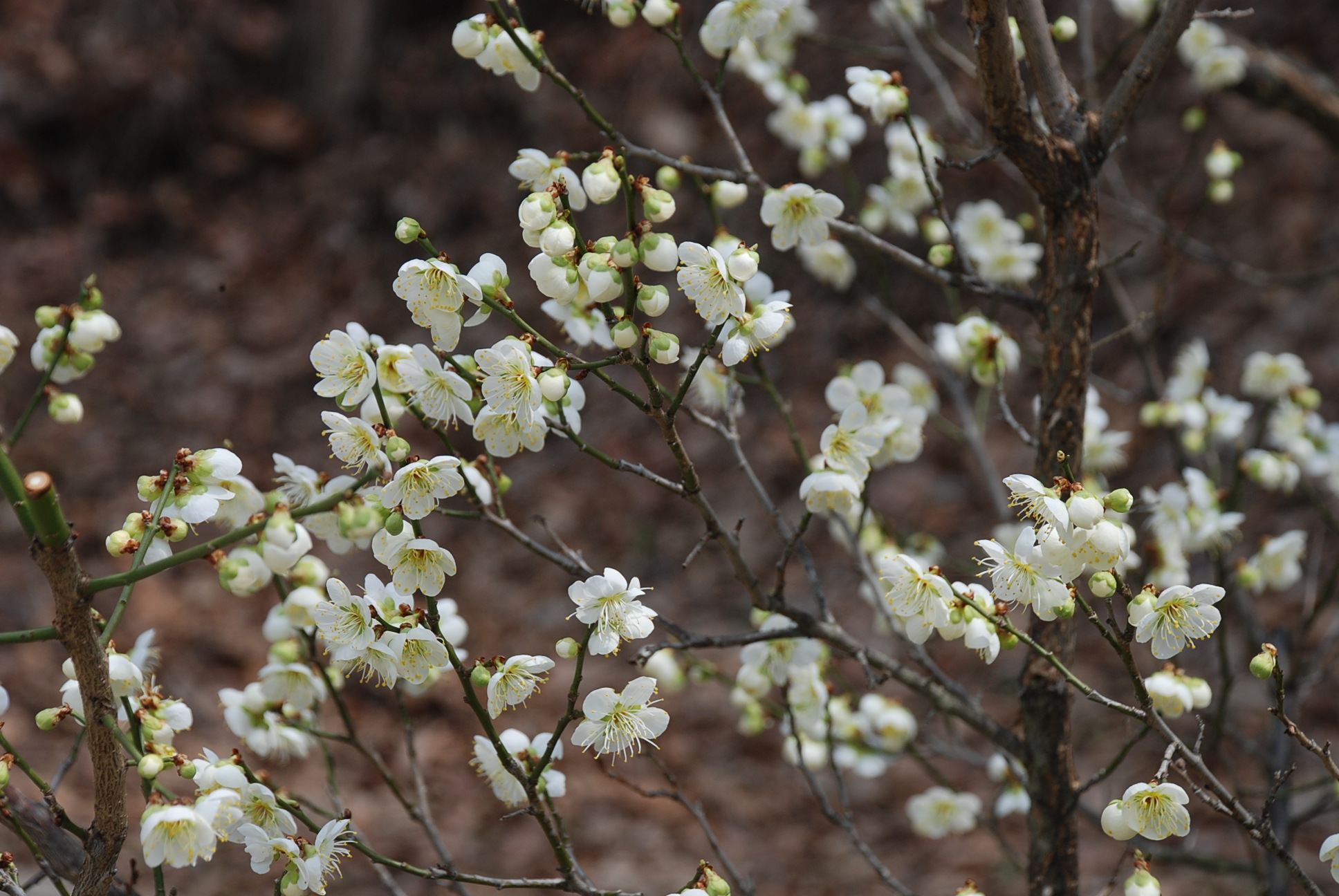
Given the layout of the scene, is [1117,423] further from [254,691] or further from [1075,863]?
[254,691]

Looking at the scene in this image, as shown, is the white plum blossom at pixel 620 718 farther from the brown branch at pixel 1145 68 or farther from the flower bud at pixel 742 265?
the brown branch at pixel 1145 68

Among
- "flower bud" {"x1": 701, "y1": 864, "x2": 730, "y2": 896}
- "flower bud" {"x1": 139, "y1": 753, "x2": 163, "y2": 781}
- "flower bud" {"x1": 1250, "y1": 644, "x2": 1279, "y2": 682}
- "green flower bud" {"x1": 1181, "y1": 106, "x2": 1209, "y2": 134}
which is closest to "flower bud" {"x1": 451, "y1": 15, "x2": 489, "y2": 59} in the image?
"flower bud" {"x1": 139, "y1": 753, "x2": 163, "y2": 781}

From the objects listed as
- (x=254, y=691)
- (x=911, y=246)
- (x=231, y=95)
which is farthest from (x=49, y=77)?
(x=254, y=691)

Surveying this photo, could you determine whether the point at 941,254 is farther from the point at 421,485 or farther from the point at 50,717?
the point at 50,717

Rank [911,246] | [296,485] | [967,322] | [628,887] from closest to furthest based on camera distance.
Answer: [296,485]
[967,322]
[628,887]
[911,246]

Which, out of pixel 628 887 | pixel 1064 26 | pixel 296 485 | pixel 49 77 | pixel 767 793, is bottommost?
pixel 628 887

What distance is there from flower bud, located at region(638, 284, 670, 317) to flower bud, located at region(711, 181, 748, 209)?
522 mm

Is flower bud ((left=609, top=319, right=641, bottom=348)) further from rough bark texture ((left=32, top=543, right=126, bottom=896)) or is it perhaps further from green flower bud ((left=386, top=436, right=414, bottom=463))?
rough bark texture ((left=32, top=543, right=126, bottom=896))

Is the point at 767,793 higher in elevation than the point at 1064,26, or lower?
lower

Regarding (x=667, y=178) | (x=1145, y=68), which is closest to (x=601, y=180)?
(x=667, y=178)

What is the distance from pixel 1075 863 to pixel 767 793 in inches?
83.7

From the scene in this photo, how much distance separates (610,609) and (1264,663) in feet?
2.42

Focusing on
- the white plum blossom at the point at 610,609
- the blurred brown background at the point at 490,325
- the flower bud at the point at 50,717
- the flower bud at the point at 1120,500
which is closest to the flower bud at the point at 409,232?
the white plum blossom at the point at 610,609

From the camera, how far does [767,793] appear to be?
366 cm
